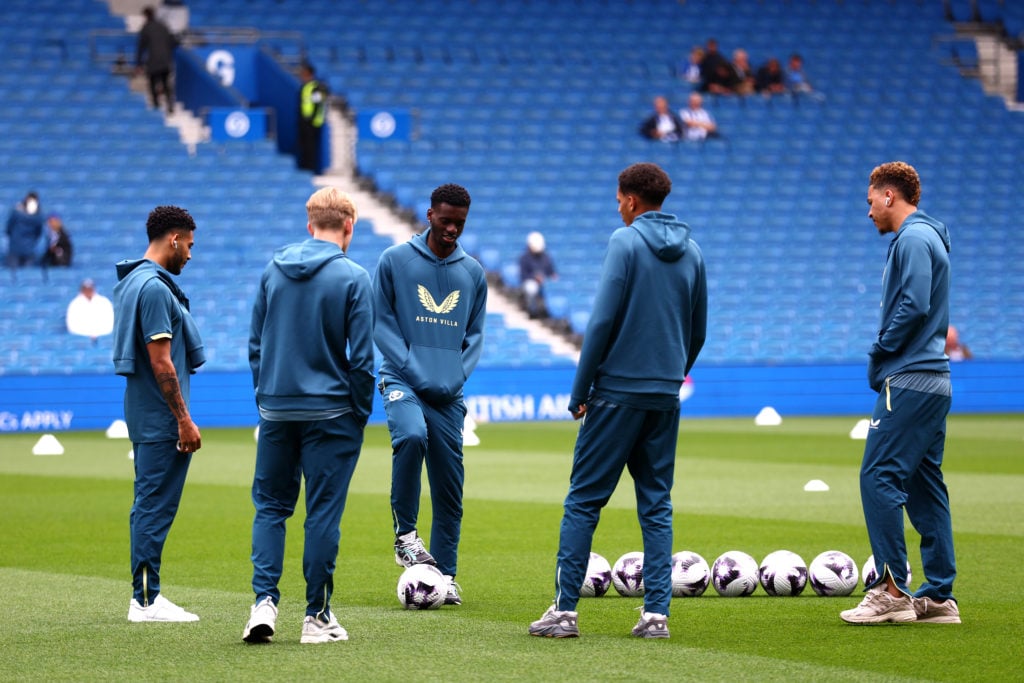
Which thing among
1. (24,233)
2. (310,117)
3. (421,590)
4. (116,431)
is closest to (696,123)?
(310,117)

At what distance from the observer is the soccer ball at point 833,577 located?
9078 millimetres

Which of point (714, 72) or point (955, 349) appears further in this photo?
point (714, 72)

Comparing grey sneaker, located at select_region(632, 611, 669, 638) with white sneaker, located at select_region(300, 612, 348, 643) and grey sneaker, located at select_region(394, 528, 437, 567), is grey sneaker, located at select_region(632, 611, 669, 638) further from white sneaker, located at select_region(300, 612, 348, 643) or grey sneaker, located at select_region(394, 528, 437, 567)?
grey sneaker, located at select_region(394, 528, 437, 567)

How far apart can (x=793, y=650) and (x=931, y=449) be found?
157cm

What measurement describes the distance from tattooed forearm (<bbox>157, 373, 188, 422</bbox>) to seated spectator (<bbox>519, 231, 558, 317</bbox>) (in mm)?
22173

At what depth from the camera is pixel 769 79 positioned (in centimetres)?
3628

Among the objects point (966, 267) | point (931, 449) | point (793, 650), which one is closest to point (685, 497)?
point (931, 449)

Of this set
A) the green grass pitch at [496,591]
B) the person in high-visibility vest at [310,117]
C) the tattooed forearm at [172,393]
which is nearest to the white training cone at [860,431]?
the green grass pitch at [496,591]

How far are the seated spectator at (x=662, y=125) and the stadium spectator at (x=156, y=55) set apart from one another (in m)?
9.96

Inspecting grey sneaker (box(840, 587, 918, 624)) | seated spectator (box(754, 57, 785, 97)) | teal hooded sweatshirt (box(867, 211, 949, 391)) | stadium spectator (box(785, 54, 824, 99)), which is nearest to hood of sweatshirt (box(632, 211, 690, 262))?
teal hooded sweatshirt (box(867, 211, 949, 391))

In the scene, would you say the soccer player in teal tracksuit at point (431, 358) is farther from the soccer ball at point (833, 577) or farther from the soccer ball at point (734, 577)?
the soccer ball at point (833, 577)

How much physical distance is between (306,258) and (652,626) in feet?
7.78

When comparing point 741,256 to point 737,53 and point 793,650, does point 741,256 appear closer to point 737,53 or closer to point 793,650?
point 737,53

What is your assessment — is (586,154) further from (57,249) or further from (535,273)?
(57,249)
